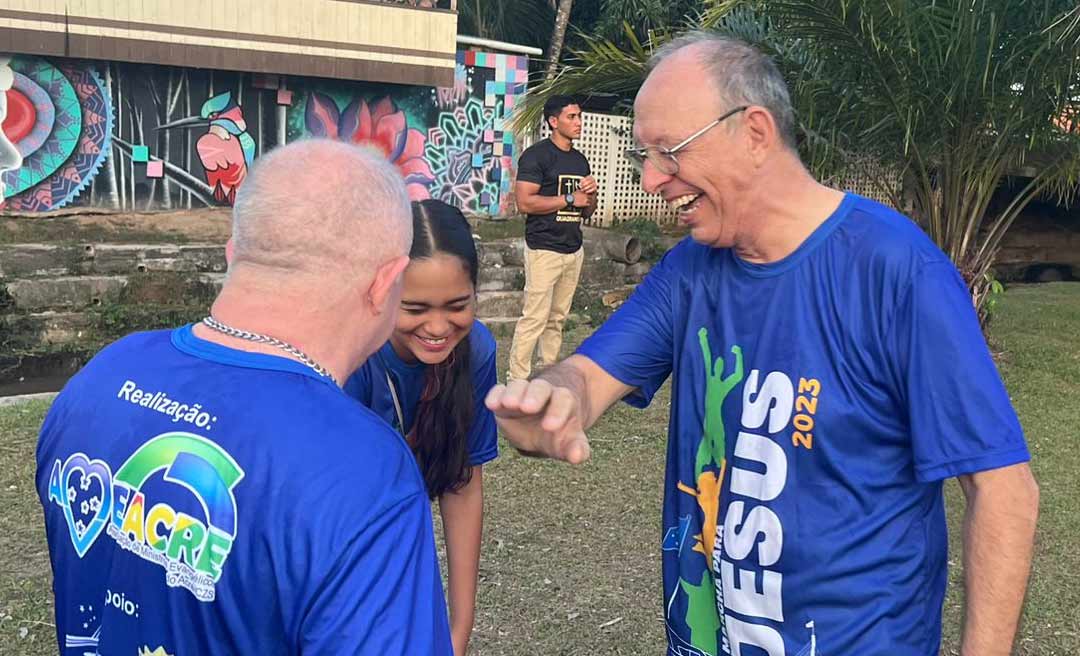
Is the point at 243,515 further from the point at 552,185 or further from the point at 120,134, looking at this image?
the point at 120,134

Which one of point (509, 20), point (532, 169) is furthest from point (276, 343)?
point (509, 20)

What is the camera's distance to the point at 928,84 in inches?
263

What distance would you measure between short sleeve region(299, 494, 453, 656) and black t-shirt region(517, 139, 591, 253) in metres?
5.84

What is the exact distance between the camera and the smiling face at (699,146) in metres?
1.90

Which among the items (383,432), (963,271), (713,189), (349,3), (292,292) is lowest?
(963,271)

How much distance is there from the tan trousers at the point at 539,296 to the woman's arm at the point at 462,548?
4.42 m

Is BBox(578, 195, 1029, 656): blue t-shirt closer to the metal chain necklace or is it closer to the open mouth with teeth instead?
the open mouth with teeth

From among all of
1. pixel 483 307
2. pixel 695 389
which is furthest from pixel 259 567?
pixel 483 307

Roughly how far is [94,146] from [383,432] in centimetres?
1289

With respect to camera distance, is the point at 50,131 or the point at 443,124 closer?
the point at 50,131

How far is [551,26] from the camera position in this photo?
2067 cm

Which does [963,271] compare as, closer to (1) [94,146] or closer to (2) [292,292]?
(2) [292,292]

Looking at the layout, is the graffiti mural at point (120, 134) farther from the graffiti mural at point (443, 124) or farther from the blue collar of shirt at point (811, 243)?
the blue collar of shirt at point (811, 243)

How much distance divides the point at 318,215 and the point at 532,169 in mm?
5729
